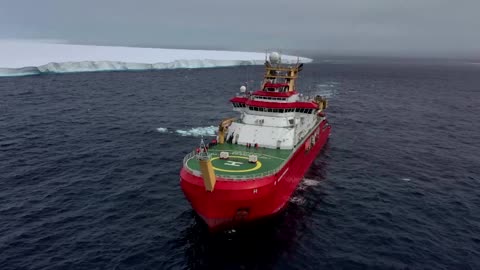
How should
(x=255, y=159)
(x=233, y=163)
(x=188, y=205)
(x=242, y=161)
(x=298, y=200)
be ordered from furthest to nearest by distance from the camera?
(x=298, y=200)
(x=188, y=205)
(x=242, y=161)
(x=255, y=159)
(x=233, y=163)

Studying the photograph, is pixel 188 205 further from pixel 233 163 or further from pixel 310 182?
pixel 310 182

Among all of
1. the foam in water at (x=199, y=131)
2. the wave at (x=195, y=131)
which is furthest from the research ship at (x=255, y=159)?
the wave at (x=195, y=131)

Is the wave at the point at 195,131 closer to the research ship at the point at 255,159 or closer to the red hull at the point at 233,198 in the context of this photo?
the research ship at the point at 255,159

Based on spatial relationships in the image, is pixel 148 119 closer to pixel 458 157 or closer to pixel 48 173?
pixel 48 173

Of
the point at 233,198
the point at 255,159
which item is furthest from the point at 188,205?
the point at 233,198

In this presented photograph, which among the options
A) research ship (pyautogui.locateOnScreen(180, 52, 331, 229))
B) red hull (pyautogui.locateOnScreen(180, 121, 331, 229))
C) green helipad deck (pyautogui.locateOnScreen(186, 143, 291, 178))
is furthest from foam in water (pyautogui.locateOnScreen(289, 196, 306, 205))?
red hull (pyautogui.locateOnScreen(180, 121, 331, 229))

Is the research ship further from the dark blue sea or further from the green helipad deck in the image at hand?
the dark blue sea

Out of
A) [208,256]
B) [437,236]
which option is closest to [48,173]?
[208,256]
